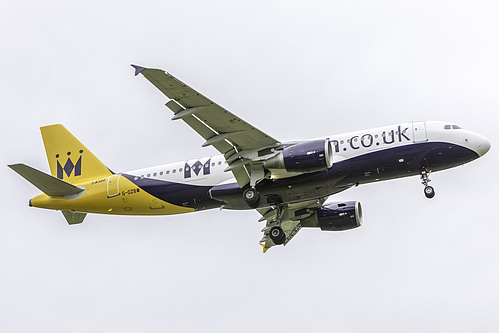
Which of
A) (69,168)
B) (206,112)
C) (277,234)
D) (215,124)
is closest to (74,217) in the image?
(69,168)

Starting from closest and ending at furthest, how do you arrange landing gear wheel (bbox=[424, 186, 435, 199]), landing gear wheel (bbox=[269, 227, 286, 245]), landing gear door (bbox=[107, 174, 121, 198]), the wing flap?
the wing flap → landing gear wheel (bbox=[424, 186, 435, 199]) → landing gear wheel (bbox=[269, 227, 286, 245]) → landing gear door (bbox=[107, 174, 121, 198])

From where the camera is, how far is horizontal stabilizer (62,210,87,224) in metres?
48.3

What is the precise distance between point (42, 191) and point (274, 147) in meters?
14.2

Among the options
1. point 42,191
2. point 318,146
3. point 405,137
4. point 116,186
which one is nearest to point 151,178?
point 116,186

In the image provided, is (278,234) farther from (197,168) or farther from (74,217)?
(74,217)

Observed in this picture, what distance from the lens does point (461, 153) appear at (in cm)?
4166

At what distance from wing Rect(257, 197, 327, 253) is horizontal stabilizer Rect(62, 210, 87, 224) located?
35.7 ft

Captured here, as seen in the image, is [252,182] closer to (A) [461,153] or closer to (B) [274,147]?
(B) [274,147]

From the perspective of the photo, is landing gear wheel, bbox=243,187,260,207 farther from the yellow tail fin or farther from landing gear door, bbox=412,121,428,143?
the yellow tail fin

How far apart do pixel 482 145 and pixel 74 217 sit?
2385cm

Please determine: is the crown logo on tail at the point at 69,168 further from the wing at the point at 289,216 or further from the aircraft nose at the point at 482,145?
the aircraft nose at the point at 482,145

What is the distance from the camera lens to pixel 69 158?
4975cm

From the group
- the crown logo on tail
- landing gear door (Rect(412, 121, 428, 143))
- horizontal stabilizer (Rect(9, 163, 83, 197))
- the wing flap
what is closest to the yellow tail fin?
the crown logo on tail

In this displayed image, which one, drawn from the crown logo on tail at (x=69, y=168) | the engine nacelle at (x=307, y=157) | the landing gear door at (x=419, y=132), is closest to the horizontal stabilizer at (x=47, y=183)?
the crown logo on tail at (x=69, y=168)
